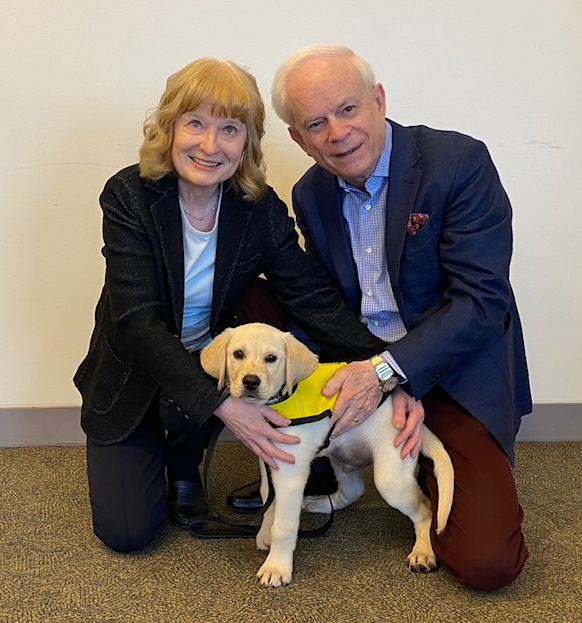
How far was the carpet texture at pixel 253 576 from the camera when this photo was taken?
174 cm

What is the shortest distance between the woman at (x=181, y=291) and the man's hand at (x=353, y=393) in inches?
6.5

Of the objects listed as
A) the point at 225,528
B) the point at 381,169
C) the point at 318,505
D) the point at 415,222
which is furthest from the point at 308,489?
the point at 381,169

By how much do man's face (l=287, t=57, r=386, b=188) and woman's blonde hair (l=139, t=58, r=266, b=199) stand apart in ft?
0.42

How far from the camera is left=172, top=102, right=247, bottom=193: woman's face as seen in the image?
1.91 m

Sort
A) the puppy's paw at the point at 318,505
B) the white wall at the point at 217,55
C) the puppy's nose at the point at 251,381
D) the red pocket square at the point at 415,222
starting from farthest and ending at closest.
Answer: the white wall at the point at 217,55 → the puppy's paw at the point at 318,505 → the red pocket square at the point at 415,222 → the puppy's nose at the point at 251,381

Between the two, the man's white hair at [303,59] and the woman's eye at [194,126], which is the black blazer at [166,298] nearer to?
the woman's eye at [194,126]

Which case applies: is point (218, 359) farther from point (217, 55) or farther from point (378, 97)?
point (217, 55)

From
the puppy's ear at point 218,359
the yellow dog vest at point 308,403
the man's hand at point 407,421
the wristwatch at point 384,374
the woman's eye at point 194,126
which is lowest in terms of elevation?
the man's hand at point 407,421

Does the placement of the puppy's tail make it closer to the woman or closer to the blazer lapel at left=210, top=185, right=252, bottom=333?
the woman

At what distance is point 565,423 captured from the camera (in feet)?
9.60

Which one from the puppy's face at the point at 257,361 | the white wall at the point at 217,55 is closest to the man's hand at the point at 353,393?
the puppy's face at the point at 257,361

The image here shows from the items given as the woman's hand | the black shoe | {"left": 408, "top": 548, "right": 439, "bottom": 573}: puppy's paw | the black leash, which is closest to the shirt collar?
the woman's hand

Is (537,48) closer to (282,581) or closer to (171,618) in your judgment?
(282,581)

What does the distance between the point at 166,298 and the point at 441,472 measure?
950 millimetres
